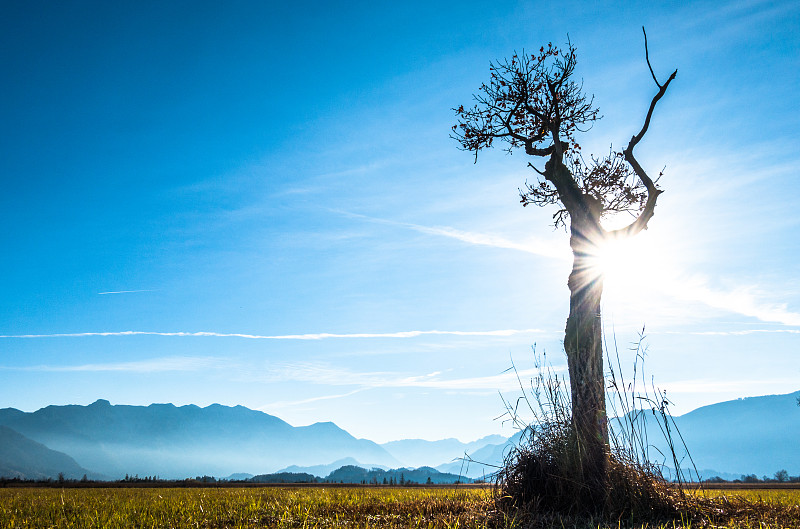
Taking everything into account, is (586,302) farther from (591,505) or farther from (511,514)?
(511,514)

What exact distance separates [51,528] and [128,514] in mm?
1051

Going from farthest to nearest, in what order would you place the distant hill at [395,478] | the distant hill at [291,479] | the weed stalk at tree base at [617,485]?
the distant hill at [291,479]
the distant hill at [395,478]
the weed stalk at tree base at [617,485]

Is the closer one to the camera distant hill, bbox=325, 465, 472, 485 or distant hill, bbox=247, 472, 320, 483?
distant hill, bbox=325, 465, 472, 485

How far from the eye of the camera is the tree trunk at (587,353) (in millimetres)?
5945

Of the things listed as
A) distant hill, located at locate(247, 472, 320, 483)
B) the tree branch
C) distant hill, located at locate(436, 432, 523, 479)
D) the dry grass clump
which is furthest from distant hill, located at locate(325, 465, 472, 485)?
the tree branch

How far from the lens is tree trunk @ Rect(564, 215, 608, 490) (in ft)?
19.5

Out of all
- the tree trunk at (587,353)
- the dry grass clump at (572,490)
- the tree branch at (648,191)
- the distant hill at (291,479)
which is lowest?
the distant hill at (291,479)

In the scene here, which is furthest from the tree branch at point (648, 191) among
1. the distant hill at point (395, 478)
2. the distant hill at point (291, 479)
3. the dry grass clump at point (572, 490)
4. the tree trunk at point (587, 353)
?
the distant hill at point (291, 479)

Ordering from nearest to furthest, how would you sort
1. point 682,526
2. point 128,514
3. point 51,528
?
1. point 682,526
2. point 51,528
3. point 128,514

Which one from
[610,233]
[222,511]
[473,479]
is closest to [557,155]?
[610,233]

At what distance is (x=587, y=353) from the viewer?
7.33 m

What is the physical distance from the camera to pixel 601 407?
660cm

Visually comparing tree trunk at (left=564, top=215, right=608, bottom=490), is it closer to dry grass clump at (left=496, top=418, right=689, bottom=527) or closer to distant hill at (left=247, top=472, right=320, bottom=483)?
dry grass clump at (left=496, top=418, right=689, bottom=527)

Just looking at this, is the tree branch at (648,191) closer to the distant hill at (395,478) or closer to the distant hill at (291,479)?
the distant hill at (395,478)
